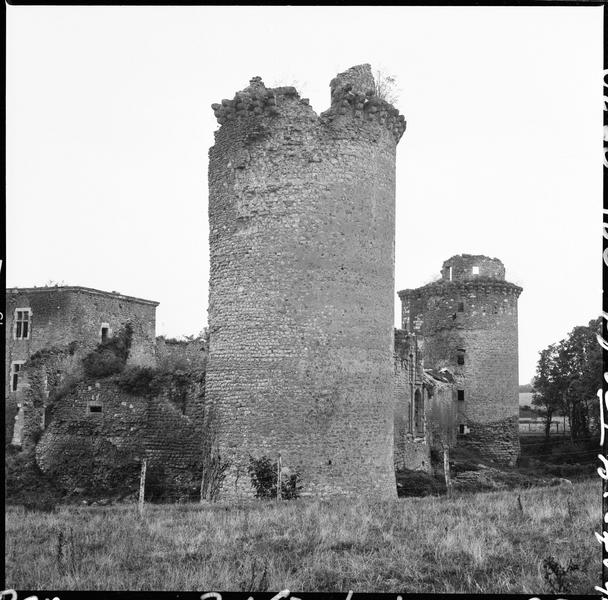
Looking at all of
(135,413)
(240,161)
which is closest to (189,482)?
(135,413)

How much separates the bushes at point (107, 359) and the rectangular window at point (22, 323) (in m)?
9.66

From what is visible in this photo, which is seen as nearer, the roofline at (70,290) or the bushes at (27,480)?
the bushes at (27,480)

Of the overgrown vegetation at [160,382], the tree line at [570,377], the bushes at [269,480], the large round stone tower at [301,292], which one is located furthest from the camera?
the tree line at [570,377]

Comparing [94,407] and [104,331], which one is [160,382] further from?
[104,331]

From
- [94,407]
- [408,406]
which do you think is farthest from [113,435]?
[408,406]

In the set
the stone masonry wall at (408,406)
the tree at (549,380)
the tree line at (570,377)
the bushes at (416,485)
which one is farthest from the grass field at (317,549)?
the tree at (549,380)

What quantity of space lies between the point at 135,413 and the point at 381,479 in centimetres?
680

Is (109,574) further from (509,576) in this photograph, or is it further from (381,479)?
(381,479)

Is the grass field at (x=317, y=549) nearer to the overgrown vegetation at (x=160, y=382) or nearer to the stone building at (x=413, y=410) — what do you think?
the overgrown vegetation at (x=160, y=382)

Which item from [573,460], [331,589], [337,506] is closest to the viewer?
[331,589]

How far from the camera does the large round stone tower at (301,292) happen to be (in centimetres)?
1625

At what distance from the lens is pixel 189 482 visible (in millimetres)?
19078

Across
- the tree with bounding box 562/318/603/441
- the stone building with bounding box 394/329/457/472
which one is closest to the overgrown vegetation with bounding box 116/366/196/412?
the stone building with bounding box 394/329/457/472

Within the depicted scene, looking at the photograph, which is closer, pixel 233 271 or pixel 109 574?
pixel 109 574
